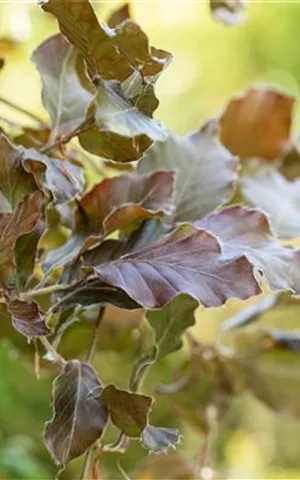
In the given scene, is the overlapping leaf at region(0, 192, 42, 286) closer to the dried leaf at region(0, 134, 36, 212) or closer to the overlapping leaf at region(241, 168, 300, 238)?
the dried leaf at region(0, 134, 36, 212)

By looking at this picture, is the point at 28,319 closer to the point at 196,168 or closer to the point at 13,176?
the point at 13,176

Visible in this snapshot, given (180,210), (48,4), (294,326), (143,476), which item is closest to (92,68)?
(48,4)

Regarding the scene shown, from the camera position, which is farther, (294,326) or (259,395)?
(294,326)

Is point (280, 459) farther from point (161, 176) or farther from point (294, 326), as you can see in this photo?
point (161, 176)

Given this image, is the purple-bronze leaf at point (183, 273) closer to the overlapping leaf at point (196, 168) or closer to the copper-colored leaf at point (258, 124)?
the overlapping leaf at point (196, 168)

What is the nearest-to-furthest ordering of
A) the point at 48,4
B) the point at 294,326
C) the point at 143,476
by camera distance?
the point at 48,4
the point at 143,476
the point at 294,326

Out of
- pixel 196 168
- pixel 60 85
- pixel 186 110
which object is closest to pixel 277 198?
pixel 196 168
